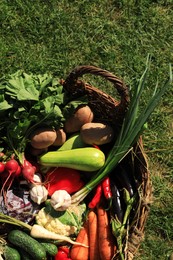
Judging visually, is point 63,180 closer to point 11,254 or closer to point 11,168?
point 11,168

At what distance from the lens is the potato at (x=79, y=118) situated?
311 centimetres

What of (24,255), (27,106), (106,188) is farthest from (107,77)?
(24,255)

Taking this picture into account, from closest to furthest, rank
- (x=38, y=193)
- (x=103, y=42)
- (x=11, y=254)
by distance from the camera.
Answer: (x=11, y=254) < (x=38, y=193) < (x=103, y=42)

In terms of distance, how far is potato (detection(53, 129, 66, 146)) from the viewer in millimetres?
3125

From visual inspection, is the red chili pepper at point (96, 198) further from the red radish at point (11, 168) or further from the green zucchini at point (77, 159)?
the red radish at point (11, 168)

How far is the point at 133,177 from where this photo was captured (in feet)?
10.5

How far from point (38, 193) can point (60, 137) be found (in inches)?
16.0

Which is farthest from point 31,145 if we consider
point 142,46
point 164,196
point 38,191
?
point 142,46

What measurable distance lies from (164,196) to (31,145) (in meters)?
1.22

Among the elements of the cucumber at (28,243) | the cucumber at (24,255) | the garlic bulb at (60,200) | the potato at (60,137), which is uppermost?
the potato at (60,137)

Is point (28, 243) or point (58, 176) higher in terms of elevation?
point (58, 176)

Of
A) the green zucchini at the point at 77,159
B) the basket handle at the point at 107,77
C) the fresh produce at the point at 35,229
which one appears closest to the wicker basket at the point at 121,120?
the basket handle at the point at 107,77

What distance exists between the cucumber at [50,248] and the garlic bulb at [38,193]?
0.90ft

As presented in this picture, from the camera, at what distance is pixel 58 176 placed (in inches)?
125
